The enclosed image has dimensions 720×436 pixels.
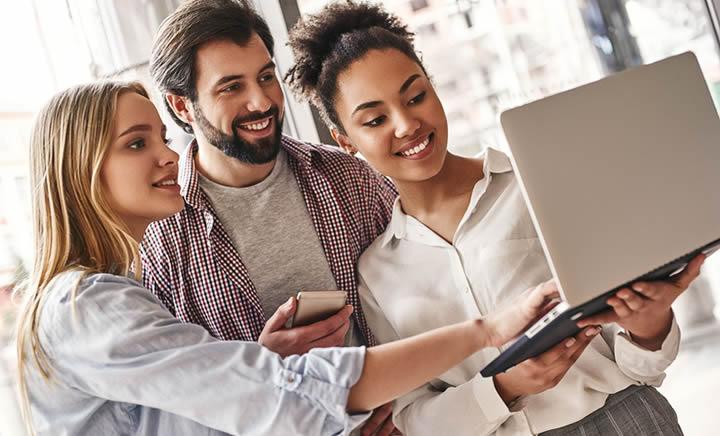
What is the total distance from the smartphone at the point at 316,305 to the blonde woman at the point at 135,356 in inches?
6.7

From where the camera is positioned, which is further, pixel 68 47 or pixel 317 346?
pixel 68 47

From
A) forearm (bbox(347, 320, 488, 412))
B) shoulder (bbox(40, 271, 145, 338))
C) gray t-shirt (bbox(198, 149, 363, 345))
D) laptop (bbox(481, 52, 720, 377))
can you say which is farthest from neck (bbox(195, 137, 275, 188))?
laptop (bbox(481, 52, 720, 377))

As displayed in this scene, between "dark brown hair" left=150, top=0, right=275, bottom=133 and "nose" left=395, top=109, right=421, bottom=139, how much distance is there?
1.41 ft

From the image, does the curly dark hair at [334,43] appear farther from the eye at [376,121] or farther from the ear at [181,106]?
the ear at [181,106]

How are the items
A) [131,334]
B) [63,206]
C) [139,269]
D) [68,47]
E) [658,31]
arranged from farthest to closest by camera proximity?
[658,31] < [68,47] < [139,269] < [63,206] < [131,334]

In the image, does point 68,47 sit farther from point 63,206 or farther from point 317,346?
point 317,346

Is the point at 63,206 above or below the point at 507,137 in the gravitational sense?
above

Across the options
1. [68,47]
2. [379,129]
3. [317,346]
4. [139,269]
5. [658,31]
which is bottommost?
[317,346]

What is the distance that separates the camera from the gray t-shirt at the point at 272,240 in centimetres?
174

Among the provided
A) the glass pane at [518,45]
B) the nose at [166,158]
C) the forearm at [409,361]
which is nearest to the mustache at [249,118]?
the nose at [166,158]

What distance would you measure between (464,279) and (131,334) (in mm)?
623

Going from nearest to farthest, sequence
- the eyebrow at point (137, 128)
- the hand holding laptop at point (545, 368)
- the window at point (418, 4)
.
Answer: the hand holding laptop at point (545, 368), the eyebrow at point (137, 128), the window at point (418, 4)

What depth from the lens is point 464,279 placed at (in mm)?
1571

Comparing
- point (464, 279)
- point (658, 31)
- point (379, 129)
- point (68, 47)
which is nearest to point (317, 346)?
point (464, 279)
